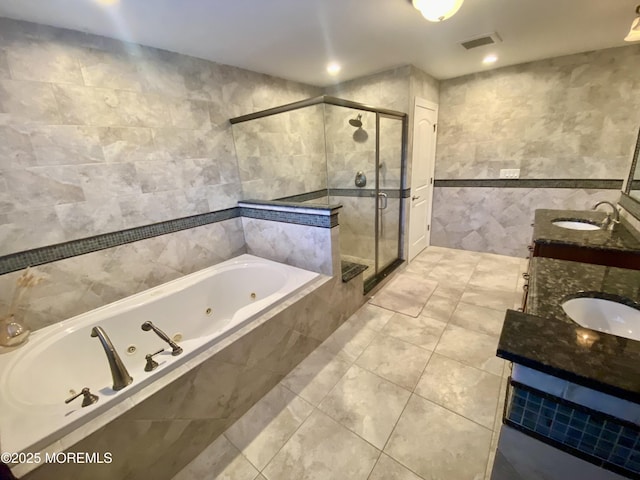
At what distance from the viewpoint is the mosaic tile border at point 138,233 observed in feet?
5.34

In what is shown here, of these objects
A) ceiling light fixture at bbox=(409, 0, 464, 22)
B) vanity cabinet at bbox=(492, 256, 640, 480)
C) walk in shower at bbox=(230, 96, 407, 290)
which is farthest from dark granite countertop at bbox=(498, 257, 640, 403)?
walk in shower at bbox=(230, 96, 407, 290)

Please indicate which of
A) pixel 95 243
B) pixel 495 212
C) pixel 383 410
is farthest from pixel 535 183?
pixel 95 243

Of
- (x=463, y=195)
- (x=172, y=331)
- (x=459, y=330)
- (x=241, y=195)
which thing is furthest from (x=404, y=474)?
(x=463, y=195)

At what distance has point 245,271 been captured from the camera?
2.48 metres

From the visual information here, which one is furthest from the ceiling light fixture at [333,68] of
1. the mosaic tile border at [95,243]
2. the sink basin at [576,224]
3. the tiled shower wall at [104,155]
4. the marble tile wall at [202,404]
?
the sink basin at [576,224]

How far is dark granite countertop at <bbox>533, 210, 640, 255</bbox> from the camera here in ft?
5.08

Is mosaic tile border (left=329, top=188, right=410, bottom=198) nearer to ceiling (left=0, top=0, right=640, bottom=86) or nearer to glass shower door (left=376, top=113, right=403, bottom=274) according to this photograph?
glass shower door (left=376, top=113, right=403, bottom=274)

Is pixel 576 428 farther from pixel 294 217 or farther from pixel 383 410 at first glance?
pixel 294 217

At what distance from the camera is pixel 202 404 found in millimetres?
1400

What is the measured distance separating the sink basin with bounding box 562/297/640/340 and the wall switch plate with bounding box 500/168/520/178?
2.69 m

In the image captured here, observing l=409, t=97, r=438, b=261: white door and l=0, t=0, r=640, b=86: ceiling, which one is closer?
l=0, t=0, r=640, b=86: ceiling

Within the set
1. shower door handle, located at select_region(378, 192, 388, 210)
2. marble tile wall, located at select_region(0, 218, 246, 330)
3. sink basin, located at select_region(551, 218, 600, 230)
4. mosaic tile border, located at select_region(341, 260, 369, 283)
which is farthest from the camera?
shower door handle, located at select_region(378, 192, 388, 210)

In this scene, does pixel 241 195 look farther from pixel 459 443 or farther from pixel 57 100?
pixel 459 443

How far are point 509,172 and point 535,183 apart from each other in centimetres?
30
